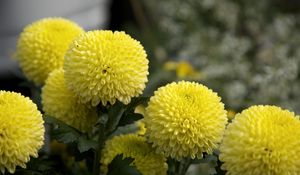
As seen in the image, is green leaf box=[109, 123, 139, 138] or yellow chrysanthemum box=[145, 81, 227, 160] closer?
yellow chrysanthemum box=[145, 81, 227, 160]

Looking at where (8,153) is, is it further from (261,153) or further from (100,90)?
(261,153)

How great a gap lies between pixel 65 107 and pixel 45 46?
8.4 inches

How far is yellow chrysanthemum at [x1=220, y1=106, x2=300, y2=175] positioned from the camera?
99cm

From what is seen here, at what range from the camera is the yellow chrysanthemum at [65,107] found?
1.18m

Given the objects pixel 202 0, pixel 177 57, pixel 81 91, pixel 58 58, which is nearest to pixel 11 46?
→ pixel 177 57

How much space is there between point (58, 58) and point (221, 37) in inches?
71.4

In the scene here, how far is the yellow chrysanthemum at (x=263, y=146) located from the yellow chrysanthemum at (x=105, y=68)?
20cm

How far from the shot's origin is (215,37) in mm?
3014

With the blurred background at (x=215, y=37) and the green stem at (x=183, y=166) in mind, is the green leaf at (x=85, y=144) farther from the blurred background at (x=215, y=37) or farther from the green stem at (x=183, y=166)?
the blurred background at (x=215, y=37)

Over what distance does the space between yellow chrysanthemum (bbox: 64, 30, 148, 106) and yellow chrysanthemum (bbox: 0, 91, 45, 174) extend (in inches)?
4.1

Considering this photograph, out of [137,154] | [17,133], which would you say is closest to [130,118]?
[137,154]

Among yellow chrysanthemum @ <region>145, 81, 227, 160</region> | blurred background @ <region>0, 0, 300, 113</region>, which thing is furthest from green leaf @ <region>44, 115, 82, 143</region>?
blurred background @ <region>0, 0, 300, 113</region>

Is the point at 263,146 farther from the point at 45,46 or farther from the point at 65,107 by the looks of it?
the point at 45,46

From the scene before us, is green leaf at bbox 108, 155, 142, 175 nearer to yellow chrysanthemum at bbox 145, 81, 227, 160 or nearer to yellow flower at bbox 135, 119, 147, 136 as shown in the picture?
yellow chrysanthemum at bbox 145, 81, 227, 160
